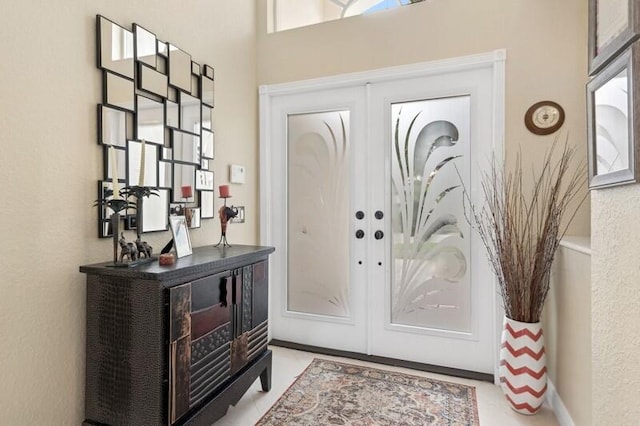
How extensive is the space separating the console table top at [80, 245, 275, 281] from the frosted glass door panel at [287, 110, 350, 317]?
2.78 ft

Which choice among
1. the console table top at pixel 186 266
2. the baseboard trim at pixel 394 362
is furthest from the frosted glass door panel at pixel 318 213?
the console table top at pixel 186 266

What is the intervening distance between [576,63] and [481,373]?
216 cm

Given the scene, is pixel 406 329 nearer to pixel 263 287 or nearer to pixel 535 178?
pixel 263 287

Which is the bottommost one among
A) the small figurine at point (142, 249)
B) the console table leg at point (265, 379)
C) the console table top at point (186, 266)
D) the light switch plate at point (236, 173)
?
the console table leg at point (265, 379)

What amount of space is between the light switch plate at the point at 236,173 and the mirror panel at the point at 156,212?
69 cm

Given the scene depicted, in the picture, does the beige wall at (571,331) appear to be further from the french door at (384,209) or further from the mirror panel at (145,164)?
the mirror panel at (145,164)

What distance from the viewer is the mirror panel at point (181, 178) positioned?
2148 mm

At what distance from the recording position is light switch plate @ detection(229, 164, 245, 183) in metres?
2.73

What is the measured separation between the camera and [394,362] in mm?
2689

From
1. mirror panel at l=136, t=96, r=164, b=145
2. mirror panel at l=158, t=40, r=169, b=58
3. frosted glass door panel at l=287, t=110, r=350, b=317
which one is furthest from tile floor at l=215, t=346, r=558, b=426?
mirror panel at l=158, t=40, r=169, b=58

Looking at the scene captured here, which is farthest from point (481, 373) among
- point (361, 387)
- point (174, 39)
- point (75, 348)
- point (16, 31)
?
point (16, 31)

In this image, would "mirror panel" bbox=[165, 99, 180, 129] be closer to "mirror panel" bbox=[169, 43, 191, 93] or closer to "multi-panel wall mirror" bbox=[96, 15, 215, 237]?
"multi-panel wall mirror" bbox=[96, 15, 215, 237]

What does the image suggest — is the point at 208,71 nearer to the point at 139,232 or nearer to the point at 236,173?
the point at 236,173

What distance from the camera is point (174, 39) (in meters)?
2.18
